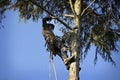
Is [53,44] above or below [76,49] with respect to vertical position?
above

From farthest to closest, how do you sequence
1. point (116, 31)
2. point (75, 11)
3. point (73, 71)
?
point (116, 31), point (75, 11), point (73, 71)

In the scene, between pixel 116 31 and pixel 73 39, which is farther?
pixel 116 31

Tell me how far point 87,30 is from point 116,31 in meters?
0.85

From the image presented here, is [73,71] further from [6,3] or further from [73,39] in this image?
[6,3]

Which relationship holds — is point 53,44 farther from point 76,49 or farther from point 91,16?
point 91,16

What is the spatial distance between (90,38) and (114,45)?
2.46ft

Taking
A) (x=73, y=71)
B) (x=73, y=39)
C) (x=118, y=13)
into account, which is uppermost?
(x=118, y=13)

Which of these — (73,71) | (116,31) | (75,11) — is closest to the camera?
(73,71)

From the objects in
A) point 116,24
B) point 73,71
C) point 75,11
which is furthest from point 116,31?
point 73,71

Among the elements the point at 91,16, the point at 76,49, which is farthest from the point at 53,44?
the point at 91,16

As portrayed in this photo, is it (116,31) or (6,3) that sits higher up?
(6,3)

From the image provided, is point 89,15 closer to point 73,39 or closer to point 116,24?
point 116,24

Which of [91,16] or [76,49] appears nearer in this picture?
[76,49]

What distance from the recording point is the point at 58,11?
11805mm
